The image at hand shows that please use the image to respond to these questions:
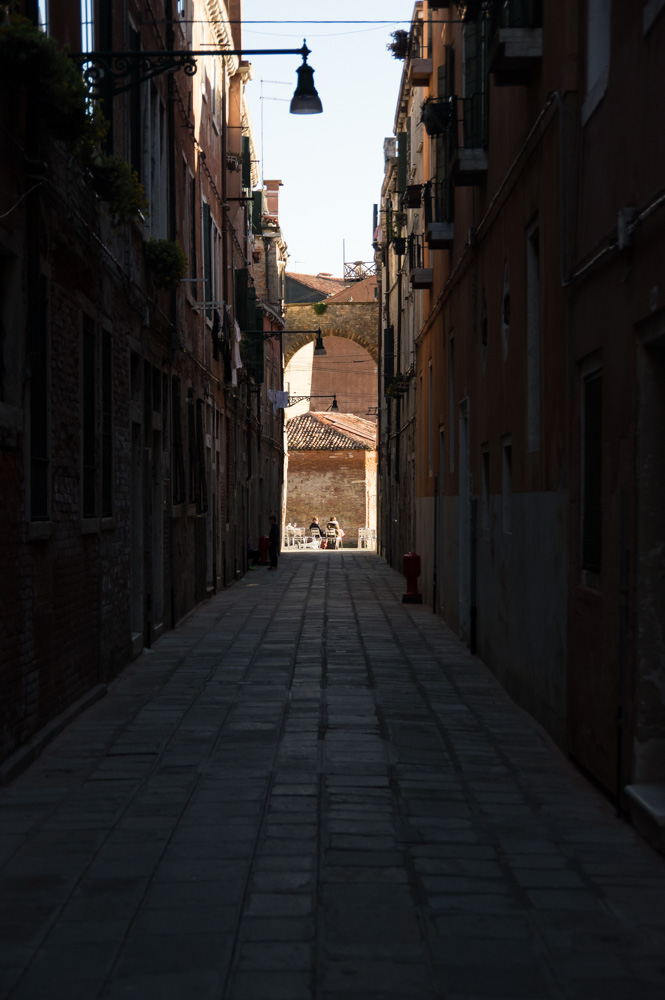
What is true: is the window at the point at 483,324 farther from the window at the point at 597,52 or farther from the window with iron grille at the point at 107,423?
the window at the point at 597,52

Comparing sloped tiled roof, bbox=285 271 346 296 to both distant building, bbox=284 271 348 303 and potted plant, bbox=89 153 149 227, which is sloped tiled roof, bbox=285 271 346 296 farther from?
potted plant, bbox=89 153 149 227

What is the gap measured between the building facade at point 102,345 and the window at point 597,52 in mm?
3122

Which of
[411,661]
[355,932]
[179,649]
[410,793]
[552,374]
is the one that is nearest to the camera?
[355,932]

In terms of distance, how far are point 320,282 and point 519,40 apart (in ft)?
216

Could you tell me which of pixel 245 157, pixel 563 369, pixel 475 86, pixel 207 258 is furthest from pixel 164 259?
pixel 245 157

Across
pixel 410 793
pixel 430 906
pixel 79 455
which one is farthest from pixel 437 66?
pixel 430 906

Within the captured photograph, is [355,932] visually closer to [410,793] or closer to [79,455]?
[410,793]

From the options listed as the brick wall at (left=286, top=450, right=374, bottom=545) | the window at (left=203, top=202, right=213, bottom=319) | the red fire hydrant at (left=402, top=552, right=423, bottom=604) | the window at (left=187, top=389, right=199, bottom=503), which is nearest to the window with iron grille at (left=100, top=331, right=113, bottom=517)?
the window at (left=187, top=389, right=199, bottom=503)

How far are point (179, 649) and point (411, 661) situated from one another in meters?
2.71

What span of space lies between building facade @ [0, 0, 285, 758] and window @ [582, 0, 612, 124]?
3122mm

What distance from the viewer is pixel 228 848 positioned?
19.8ft

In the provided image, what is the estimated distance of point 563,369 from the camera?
328 inches

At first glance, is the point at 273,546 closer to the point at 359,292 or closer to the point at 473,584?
the point at 473,584

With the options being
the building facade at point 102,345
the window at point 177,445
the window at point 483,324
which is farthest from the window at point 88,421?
the window at point 177,445
